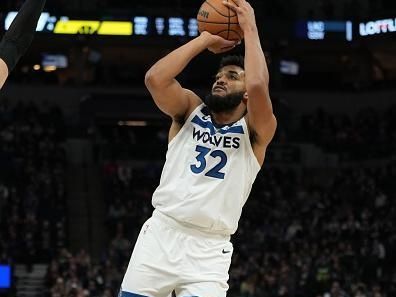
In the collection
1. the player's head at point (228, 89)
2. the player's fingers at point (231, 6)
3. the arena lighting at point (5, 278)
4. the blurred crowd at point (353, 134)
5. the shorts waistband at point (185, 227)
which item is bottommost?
the blurred crowd at point (353, 134)

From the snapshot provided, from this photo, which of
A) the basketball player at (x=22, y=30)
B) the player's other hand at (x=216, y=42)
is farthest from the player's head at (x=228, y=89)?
the basketball player at (x=22, y=30)

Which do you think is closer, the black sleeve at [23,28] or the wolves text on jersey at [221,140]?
the black sleeve at [23,28]

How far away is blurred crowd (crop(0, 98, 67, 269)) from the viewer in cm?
2162

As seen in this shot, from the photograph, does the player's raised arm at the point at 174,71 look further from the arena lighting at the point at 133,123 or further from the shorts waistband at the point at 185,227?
the arena lighting at the point at 133,123

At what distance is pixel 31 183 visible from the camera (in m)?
24.0

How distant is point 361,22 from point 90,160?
29.8ft

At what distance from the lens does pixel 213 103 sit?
627cm

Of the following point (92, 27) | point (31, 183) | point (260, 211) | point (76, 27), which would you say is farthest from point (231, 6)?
point (92, 27)

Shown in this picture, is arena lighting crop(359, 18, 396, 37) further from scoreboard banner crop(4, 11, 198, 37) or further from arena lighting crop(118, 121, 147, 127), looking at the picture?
arena lighting crop(118, 121, 147, 127)

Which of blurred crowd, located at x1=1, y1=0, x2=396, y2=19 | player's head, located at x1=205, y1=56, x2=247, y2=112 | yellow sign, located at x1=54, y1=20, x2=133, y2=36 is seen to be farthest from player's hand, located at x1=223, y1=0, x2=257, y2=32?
yellow sign, located at x1=54, y1=20, x2=133, y2=36

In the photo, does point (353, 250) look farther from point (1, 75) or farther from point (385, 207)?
point (1, 75)

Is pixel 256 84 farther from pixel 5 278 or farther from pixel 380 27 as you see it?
pixel 380 27

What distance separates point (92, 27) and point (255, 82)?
2240cm

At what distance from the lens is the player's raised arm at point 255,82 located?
6117mm
